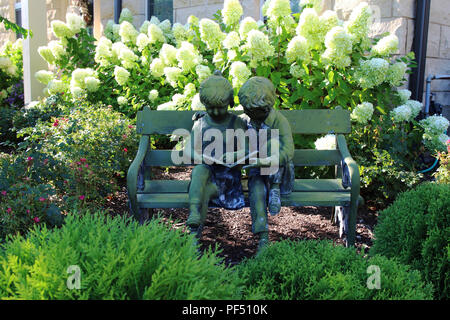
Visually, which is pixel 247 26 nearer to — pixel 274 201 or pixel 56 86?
pixel 274 201

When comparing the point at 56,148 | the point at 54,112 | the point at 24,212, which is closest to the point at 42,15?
the point at 54,112

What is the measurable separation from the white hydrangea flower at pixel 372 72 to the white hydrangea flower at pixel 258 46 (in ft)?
2.91

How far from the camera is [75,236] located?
1.61 m

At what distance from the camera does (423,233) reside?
2283 mm

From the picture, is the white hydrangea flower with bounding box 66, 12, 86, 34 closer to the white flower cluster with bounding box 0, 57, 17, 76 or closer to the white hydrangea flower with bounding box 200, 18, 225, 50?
the white hydrangea flower with bounding box 200, 18, 225, 50

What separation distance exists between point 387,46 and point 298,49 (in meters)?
0.92

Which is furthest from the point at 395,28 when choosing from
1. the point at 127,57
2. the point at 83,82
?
the point at 83,82

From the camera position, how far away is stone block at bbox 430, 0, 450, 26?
5059 mm

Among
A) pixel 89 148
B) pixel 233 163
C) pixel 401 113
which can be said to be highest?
pixel 401 113

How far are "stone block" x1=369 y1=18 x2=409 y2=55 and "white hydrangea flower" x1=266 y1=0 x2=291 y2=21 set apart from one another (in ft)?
3.65

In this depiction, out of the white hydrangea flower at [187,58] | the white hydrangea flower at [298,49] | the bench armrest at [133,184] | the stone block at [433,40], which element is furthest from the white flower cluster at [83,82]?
the stone block at [433,40]

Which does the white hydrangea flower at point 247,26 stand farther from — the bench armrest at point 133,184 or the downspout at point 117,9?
the downspout at point 117,9

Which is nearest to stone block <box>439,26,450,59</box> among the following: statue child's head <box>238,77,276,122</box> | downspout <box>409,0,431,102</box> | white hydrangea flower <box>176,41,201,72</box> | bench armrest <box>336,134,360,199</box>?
downspout <box>409,0,431,102</box>
